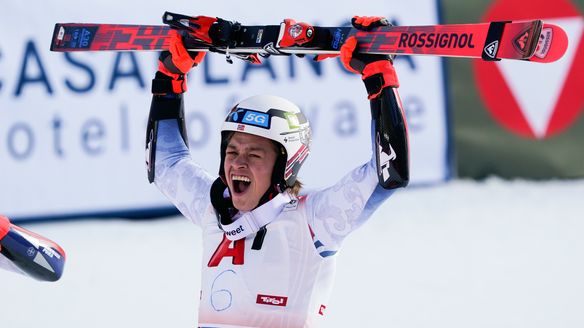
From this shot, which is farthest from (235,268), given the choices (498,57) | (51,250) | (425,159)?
(425,159)

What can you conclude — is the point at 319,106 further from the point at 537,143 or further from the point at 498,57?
the point at 498,57

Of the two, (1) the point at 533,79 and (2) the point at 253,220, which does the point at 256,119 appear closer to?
(2) the point at 253,220

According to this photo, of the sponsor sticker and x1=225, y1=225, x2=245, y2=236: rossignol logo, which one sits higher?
the sponsor sticker

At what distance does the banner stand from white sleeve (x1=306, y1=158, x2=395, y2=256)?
13.1ft

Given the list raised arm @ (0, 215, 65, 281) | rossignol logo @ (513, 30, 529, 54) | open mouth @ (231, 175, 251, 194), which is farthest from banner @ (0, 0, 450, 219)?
rossignol logo @ (513, 30, 529, 54)

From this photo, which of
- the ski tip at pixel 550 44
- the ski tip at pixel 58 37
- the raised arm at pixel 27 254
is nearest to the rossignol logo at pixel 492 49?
the ski tip at pixel 550 44

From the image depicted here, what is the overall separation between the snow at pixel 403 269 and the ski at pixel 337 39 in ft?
6.00

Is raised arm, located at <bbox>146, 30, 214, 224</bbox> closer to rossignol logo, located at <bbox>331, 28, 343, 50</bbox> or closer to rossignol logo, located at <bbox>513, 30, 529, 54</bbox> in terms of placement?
rossignol logo, located at <bbox>331, 28, 343, 50</bbox>

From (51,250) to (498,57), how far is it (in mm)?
1942

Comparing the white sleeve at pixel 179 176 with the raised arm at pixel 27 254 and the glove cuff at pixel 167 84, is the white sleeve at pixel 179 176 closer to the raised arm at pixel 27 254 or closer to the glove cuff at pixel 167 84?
the glove cuff at pixel 167 84

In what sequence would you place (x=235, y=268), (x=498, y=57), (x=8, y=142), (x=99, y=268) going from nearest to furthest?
(x=498, y=57), (x=235, y=268), (x=99, y=268), (x=8, y=142)

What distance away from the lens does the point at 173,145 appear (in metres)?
5.19

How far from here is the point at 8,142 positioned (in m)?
8.17

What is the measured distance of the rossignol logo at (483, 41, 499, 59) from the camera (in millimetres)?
4035
